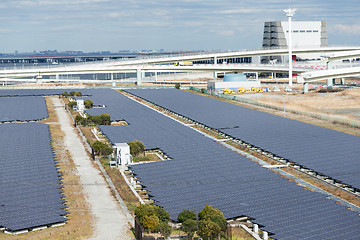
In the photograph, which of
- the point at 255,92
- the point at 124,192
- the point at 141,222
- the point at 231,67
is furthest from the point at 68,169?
the point at 231,67

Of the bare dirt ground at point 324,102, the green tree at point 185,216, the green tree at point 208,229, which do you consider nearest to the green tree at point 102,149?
the green tree at point 185,216

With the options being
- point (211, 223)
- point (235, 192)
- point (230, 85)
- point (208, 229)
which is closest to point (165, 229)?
point (208, 229)

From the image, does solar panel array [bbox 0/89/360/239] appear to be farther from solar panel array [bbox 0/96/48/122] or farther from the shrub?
solar panel array [bbox 0/96/48/122]

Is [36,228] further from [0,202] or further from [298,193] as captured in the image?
[298,193]

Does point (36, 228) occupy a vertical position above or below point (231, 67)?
below

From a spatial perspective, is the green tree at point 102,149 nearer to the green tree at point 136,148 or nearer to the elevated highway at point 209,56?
the green tree at point 136,148

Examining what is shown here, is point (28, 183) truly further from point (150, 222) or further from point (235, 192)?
point (235, 192)

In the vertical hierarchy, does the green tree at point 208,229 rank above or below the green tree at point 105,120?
below
